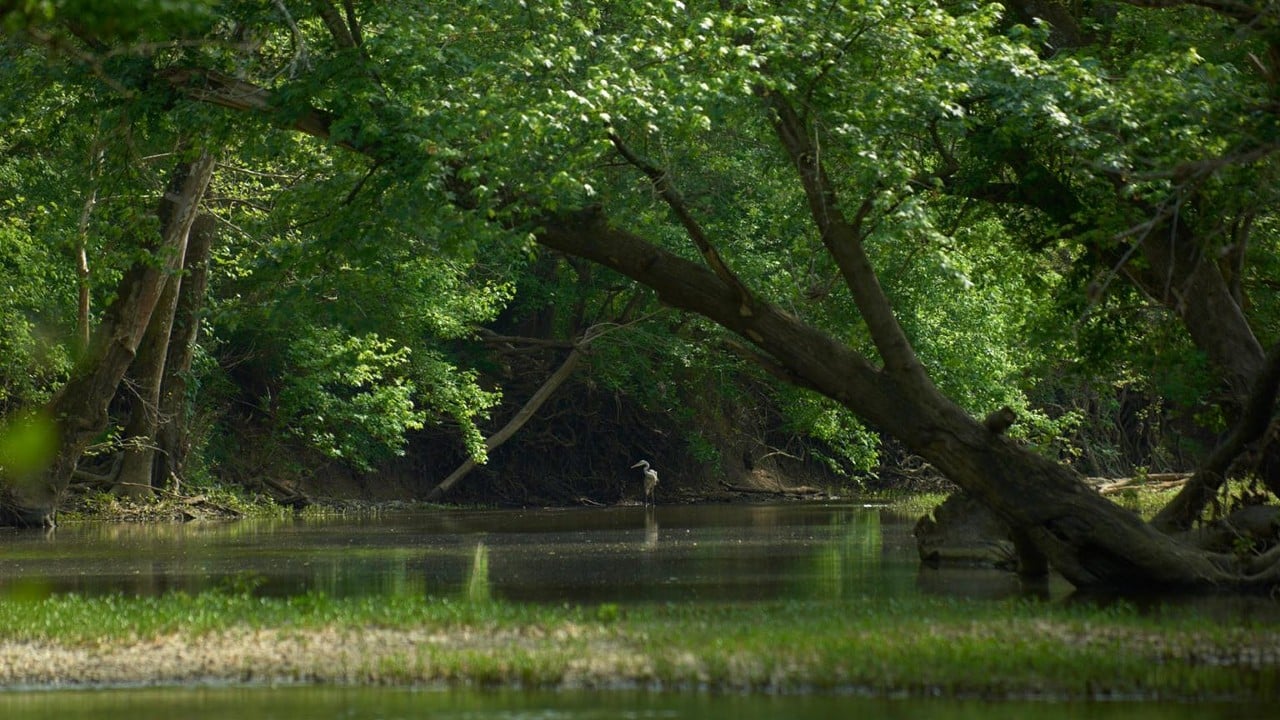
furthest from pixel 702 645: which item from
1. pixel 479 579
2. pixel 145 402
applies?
pixel 145 402

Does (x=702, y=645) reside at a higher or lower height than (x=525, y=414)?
lower

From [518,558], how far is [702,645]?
36.5 feet

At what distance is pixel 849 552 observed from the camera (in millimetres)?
23672

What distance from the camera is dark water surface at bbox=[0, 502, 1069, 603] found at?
1858cm

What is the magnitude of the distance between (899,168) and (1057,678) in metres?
8.10

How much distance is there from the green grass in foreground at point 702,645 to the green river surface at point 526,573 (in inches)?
15.8

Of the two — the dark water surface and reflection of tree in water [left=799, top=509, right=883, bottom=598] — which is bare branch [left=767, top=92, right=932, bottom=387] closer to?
reflection of tree in water [left=799, top=509, right=883, bottom=598]

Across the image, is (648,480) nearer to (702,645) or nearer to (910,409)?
(910,409)

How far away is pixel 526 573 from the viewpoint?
21.0 meters

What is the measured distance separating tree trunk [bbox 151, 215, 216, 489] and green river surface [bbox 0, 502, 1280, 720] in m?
3.47

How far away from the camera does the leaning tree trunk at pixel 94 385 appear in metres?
32.7

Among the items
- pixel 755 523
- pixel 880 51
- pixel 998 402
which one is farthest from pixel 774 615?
pixel 998 402

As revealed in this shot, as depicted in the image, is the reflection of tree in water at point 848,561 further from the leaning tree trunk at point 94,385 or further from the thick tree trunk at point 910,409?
the leaning tree trunk at point 94,385

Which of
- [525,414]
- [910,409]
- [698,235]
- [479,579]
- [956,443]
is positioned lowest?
[479,579]
